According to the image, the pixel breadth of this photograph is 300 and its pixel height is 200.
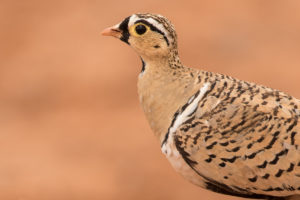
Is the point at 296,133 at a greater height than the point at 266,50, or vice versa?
the point at 266,50

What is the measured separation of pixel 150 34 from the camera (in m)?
2.85

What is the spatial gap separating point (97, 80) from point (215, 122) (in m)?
3.53

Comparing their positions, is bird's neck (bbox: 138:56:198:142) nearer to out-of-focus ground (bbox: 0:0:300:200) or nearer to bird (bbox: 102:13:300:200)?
bird (bbox: 102:13:300:200)

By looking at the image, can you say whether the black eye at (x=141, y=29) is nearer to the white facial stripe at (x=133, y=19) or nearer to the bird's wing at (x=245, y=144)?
the white facial stripe at (x=133, y=19)

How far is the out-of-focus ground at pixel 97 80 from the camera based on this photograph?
15.8ft

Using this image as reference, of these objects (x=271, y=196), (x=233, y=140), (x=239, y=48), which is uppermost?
(x=239, y=48)

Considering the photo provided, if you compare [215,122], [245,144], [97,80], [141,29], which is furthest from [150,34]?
[97,80]

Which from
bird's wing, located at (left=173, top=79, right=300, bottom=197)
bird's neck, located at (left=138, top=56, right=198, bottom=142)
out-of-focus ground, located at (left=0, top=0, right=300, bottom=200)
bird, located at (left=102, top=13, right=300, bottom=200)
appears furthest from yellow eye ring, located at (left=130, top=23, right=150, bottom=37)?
out-of-focus ground, located at (left=0, top=0, right=300, bottom=200)

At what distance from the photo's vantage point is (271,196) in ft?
9.27

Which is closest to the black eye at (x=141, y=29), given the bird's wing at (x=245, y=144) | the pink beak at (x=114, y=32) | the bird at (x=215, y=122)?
the bird at (x=215, y=122)

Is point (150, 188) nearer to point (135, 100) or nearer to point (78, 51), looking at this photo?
point (135, 100)

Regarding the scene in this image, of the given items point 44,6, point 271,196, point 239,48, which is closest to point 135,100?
point 239,48

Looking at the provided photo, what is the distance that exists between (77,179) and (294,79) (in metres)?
2.39

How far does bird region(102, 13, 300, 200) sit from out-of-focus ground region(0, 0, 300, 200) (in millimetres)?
1743
